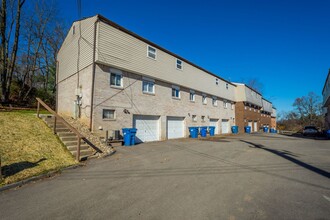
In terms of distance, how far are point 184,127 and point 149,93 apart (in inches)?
232

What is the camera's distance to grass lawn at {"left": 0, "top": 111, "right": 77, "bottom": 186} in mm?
5504

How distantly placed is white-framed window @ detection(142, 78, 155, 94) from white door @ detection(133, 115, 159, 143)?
214cm

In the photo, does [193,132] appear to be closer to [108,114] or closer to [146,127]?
[146,127]

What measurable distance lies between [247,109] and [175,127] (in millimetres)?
19659

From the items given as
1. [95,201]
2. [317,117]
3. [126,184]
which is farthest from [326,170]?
[317,117]

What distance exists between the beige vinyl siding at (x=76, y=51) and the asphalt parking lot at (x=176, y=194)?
8.52 m

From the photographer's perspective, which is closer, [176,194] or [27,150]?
[176,194]

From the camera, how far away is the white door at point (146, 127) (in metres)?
13.6

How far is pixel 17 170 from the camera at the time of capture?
5.44 meters

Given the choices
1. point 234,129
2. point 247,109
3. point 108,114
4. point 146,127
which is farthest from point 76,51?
point 247,109

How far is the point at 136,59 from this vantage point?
1345 centimetres

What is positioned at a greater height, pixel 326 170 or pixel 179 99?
pixel 179 99

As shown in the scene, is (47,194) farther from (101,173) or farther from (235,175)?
(235,175)

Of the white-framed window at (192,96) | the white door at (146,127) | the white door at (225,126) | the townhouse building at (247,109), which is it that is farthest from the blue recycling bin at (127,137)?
the townhouse building at (247,109)
